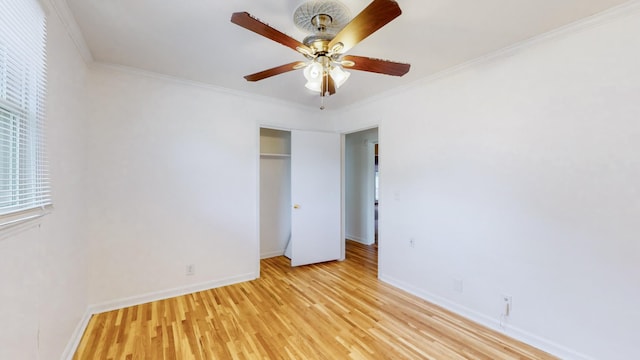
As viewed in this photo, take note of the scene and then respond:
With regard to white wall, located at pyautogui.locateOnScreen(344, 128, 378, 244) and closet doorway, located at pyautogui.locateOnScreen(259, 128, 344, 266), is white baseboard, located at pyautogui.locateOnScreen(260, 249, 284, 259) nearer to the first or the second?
closet doorway, located at pyautogui.locateOnScreen(259, 128, 344, 266)

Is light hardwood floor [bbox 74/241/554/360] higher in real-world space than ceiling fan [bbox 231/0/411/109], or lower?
lower

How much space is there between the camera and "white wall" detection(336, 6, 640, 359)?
5.66ft

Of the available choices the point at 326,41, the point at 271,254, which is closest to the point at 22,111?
the point at 326,41

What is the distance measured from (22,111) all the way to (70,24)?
2.98 ft

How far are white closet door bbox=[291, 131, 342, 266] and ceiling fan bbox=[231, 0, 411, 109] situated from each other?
6.60ft

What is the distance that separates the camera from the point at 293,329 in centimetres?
229

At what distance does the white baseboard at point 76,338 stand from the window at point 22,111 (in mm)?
1137

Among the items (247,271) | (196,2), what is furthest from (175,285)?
(196,2)

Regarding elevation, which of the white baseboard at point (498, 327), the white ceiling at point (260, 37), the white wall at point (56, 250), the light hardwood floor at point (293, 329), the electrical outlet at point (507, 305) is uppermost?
the white ceiling at point (260, 37)

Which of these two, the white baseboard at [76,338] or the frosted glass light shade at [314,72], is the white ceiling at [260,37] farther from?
the white baseboard at [76,338]

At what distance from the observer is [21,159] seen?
4.51 ft

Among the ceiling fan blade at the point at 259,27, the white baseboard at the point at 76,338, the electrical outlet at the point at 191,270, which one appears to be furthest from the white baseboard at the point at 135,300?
the ceiling fan blade at the point at 259,27

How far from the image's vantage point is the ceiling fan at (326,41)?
1.41 meters

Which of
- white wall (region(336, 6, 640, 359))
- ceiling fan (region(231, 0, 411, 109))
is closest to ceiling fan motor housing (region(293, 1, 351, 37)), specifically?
ceiling fan (region(231, 0, 411, 109))
